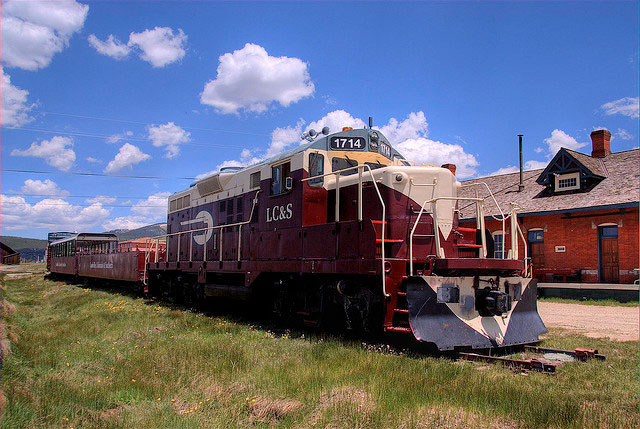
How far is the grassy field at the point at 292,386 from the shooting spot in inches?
174

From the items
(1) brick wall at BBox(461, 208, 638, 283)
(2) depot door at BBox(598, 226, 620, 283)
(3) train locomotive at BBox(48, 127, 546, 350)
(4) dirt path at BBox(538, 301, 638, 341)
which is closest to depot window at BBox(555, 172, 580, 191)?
(1) brick wall at BBox(461, 208, 638, 283)

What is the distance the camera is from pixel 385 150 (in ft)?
32.1


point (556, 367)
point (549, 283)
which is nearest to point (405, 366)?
point (556, 367)

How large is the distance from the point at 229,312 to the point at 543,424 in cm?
961

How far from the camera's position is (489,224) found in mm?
23734

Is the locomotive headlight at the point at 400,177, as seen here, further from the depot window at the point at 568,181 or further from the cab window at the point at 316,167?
the depot window at the point at 568,181

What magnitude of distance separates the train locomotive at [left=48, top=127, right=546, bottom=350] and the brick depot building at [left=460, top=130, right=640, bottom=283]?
36.9ft

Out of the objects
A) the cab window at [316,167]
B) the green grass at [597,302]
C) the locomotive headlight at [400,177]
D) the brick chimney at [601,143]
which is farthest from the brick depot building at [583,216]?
the locomotive headlight at [400,177]

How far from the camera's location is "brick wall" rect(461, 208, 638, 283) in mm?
18938

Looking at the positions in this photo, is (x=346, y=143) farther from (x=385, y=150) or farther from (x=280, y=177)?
(x=280, y=177)

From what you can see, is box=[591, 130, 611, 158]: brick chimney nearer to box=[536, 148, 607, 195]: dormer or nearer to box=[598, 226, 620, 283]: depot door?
box=[536, 148, 607, 195]: dormer

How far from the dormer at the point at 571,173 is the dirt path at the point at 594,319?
8.09 metres

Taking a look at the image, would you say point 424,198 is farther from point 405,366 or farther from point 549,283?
point 549,283

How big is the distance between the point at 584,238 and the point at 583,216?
3.01 ft
